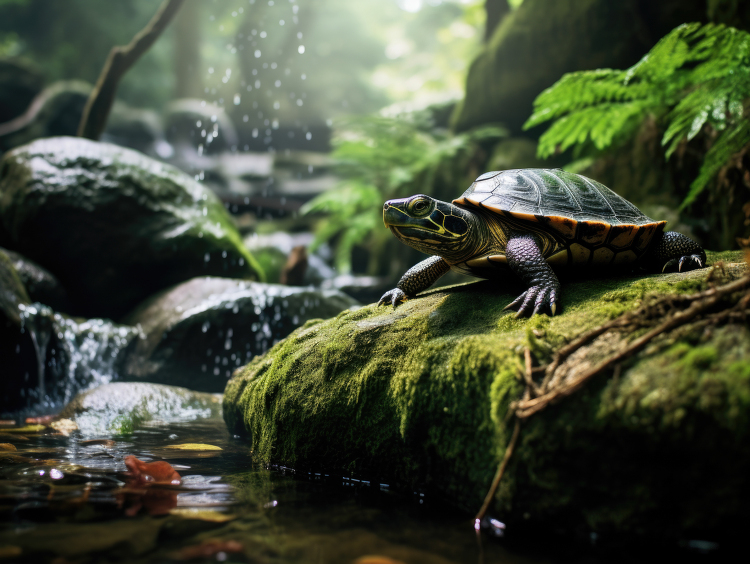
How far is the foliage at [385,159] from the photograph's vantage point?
9281mm

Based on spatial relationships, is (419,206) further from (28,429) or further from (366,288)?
(366,288)

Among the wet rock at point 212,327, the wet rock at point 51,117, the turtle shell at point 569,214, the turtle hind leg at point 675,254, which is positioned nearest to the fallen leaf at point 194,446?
the turtle shell at point 569,214

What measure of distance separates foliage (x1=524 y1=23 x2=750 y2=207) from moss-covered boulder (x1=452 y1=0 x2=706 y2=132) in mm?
2876

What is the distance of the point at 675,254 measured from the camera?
2.85 m

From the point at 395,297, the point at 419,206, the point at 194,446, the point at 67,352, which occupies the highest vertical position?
the point at 419,206

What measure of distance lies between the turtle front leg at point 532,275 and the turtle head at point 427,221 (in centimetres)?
32

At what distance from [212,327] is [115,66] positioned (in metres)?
6.08

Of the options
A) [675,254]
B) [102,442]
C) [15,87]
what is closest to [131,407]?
[102,442]

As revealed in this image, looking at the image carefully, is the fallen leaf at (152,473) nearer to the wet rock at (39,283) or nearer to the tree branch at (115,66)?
the wet rock at (39,283)

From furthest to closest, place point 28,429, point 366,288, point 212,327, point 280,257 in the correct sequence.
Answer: point 280,257 → point 366,288 → point 212,327 → point 28,429

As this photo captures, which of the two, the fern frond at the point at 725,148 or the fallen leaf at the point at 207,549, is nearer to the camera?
the fallen leaf at the point at 207,549

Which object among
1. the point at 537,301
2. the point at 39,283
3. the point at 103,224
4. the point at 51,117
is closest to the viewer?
the point at 537,301

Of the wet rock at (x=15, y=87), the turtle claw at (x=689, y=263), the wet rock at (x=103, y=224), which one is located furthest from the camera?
the wet rock at (x=15, y=87)

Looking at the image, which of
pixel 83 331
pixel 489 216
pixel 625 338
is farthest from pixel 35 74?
pixel 625 338
